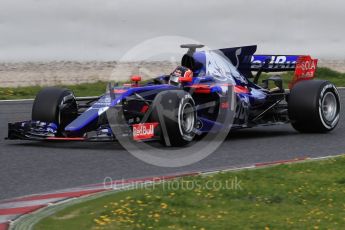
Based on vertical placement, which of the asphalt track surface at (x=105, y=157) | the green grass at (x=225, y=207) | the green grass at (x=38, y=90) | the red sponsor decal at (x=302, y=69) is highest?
the red sponsor decal at (x=302, y=69)

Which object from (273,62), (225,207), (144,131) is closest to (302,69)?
(273,62)

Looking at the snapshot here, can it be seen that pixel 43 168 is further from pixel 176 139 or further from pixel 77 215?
pixel 77 215

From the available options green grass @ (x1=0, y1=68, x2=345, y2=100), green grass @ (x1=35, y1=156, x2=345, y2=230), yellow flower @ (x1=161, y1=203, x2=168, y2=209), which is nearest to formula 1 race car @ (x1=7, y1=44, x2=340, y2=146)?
green grass @ (x1=35, y1=156, x2=345, y2=230)

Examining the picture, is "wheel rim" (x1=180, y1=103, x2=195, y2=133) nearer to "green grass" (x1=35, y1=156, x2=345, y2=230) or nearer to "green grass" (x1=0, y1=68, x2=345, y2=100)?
"green grass" (x1=35, y1=156, x2=345, y2=230)

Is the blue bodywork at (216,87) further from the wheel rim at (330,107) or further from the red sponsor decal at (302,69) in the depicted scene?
the wheel rim at (330,107)

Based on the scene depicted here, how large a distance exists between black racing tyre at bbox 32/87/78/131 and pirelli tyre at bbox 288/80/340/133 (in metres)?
2.99

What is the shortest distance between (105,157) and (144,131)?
608 mm

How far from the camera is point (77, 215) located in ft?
18.5

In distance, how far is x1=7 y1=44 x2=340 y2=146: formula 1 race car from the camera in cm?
930

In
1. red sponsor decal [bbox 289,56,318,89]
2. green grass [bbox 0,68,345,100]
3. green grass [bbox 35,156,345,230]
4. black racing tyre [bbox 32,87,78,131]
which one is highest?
red sponsor decal [bbox 289,56,318,89]

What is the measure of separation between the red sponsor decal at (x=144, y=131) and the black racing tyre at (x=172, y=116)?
0.12 metres

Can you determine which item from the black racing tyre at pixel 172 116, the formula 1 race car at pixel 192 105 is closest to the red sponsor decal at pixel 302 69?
the formula 1 race car at pixel 192 105

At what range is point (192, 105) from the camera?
9.62 metres

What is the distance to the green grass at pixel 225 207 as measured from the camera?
5273 millimetres
